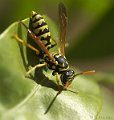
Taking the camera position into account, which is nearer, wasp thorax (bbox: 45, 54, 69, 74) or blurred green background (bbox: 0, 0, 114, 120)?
wasp thorax (bbox: 45, 54, 69, 74)

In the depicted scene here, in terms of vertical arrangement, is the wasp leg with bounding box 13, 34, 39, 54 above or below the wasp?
above

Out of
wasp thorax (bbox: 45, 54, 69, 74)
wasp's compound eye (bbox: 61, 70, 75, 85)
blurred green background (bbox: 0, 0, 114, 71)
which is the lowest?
blurred green background (bbox: 0, 0, 114, 71)

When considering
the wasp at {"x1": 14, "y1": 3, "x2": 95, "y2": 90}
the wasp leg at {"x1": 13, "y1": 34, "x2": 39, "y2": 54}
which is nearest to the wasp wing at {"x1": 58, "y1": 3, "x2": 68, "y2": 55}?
the wasp at {"x1": 14, "y1": 3, "x2": 95, "y2": 90}

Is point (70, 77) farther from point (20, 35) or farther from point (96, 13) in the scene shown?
point (96, 13)

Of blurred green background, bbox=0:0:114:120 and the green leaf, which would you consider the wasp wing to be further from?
blurred green background, bbox=0:0:114:120

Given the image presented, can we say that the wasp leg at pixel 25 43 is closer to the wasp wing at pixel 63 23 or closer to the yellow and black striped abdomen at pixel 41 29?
the yellow and black striped abdomen at pixel 41 29

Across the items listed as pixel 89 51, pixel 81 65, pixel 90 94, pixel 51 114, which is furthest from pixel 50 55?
pixel 81 65

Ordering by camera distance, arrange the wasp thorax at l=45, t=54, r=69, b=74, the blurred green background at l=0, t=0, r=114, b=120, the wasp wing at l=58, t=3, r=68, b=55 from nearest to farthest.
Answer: the wasp thorax at l=45, t=54, r=69, b=74 → the wasp wing at l=58, t=3, r=68, b=55 → the blurred green background at l=0, t=0, r=114, b=120

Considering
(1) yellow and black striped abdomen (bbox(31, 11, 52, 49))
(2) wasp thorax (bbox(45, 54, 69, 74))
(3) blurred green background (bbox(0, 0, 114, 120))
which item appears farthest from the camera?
(3) blurred green background (bbox(0, 0, 114, 120))
